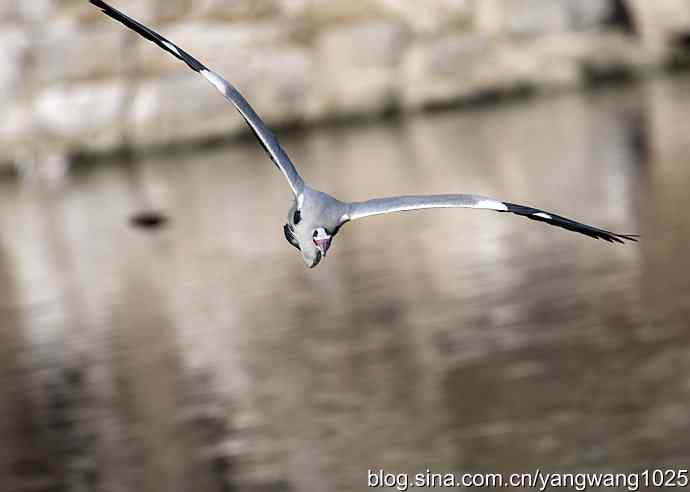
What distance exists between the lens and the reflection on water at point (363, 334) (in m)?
21.5

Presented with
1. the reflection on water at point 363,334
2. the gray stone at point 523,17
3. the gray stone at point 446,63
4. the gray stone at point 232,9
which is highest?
the gray stone at point 232,9

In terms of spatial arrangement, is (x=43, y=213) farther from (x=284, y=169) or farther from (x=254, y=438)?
(x=284, y=169)

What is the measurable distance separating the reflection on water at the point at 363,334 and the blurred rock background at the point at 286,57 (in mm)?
12984

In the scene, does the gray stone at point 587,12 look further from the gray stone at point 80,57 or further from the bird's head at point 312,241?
the bird's head at point 312,241

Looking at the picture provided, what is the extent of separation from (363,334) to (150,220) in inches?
666

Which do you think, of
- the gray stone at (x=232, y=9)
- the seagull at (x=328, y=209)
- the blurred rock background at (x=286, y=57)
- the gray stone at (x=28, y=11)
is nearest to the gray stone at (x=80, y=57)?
the blurred rock background at (x=286, y=57)

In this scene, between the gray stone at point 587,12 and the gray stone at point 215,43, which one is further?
the gray stone at point 215,43

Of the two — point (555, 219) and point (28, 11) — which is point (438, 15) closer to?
point (28, 11)

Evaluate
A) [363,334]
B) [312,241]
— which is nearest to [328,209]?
[312,241]

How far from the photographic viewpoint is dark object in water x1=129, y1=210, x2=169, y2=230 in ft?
143

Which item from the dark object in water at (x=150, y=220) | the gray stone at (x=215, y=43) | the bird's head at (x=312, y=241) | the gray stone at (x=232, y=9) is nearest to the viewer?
the bird's head at (x=312, y=241)

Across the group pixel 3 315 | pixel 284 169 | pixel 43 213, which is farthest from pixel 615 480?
pixel 43 213

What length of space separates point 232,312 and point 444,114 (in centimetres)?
Result: 3199

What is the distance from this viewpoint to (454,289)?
30.4 metres
